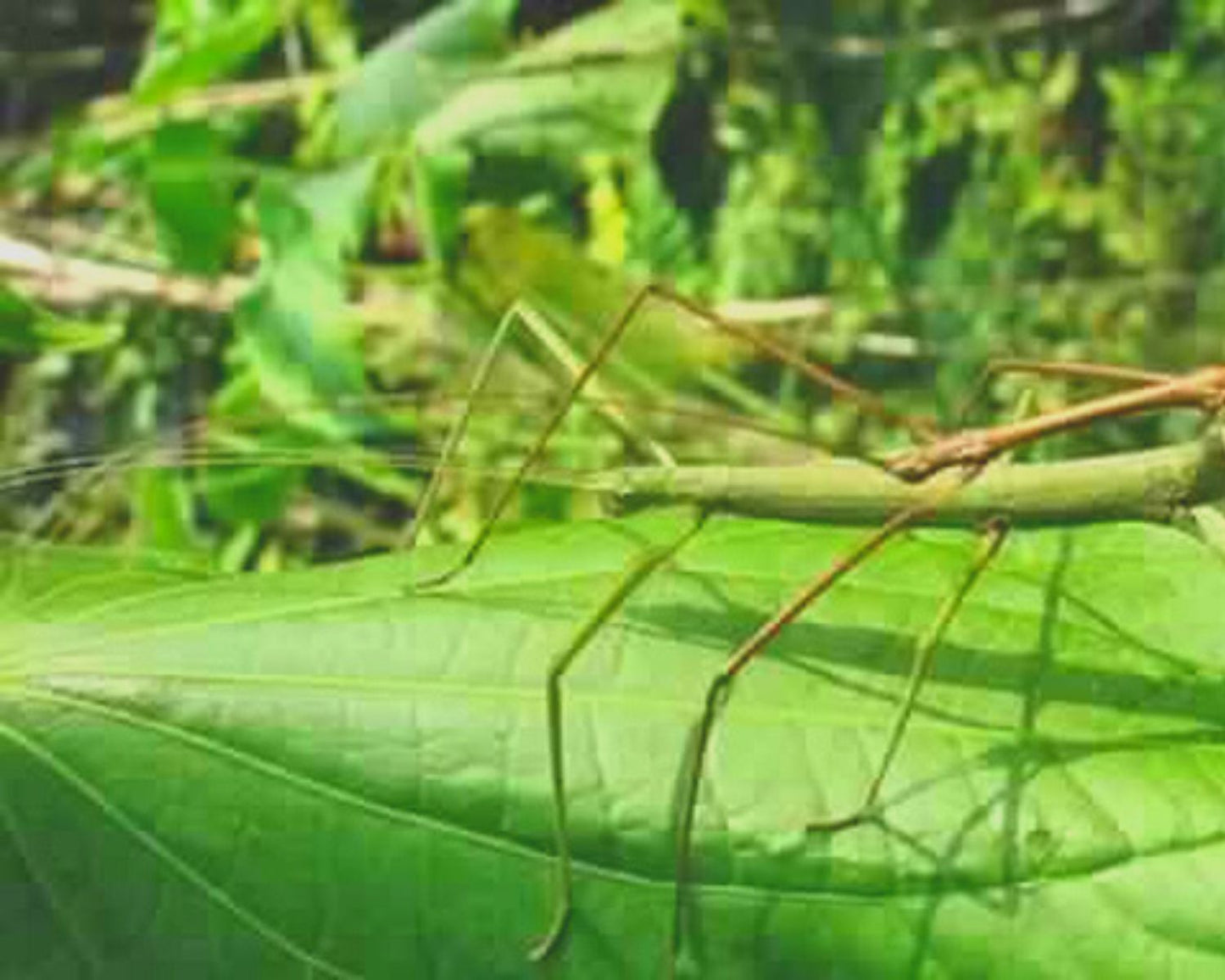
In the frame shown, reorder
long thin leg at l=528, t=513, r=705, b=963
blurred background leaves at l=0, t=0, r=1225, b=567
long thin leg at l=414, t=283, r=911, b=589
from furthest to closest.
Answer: blurred background leaves at l=0, t=0, r=1225, b=567
long thin leg at l=414, t=283, r=911, b=589
long thin leg at l=528, t=513, r=705, b=963

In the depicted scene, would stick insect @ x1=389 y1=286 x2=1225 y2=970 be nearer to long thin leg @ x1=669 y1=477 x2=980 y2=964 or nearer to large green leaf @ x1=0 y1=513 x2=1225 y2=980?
long thin leg @ x1=669 y1=477 x2=980 y2=964

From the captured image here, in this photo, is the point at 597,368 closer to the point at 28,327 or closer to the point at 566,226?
the point at 28,327

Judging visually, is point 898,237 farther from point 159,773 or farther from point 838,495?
point 159,773

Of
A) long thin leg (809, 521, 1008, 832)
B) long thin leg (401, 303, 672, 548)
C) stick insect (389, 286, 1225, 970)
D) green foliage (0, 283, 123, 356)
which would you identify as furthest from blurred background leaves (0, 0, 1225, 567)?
long thin leg (809, 521, 1008, 832)

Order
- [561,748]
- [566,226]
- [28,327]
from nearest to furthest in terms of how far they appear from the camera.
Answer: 1. [561,748]
2. [28,327]
3. [566,226]

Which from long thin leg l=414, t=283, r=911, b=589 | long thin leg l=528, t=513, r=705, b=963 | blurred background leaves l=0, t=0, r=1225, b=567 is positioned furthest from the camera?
blurred background leaves l=0, t=0, r=1225, b=567

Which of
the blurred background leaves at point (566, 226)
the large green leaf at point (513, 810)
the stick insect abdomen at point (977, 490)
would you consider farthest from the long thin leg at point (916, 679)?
the blurred background leaves at point (566, 226)

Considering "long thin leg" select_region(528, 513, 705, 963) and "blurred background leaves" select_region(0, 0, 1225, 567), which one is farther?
"blurred background leaves" select_region(0, 0, 1225, 567)

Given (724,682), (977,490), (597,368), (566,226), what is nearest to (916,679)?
(724,682)
